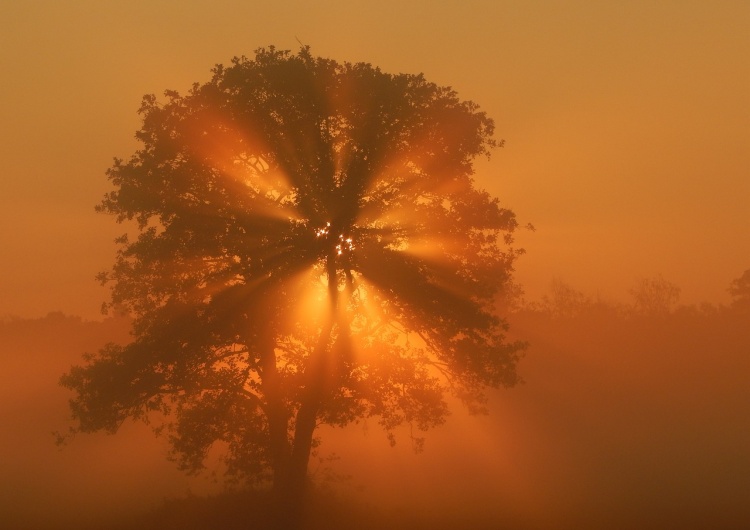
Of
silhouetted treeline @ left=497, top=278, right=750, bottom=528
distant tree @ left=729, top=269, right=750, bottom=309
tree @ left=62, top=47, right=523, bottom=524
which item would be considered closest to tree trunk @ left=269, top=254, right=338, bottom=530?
tree @ left=62, top=47, right=523, bottom=524

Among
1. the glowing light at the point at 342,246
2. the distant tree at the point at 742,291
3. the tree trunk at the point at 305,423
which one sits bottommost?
the tree trunk at the point at 305,423

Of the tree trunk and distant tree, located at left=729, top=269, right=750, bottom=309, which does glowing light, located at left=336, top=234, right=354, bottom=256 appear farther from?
distant tree, located at left=729, top=269, right=750, bottom=309

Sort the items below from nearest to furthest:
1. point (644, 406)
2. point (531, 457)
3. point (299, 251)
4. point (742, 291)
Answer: point (299, 251), point (531, 457), point (644, 406), point (742, 291)

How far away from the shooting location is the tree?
2402 centimetres

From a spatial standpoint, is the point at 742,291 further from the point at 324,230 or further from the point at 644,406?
the point at 324,230

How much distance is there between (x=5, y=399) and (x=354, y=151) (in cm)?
7865

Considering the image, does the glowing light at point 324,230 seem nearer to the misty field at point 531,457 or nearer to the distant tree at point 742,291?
the misty field at point 531,457

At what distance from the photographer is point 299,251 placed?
23.9 meters

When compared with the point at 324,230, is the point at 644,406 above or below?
above

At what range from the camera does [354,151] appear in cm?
2442

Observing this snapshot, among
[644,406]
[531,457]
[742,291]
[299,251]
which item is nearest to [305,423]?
[299,251]

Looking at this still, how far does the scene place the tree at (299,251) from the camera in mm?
24016

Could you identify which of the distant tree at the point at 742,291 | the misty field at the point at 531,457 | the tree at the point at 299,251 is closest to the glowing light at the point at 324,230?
the tree at the point at 299,251

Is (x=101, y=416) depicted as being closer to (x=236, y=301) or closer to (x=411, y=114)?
(x=236, y=301)
